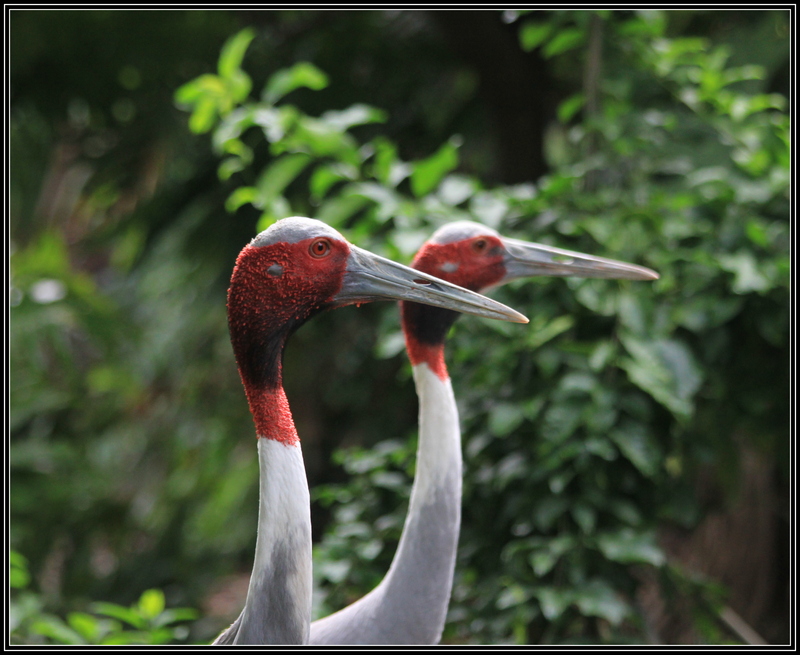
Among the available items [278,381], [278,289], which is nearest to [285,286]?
[278,289]

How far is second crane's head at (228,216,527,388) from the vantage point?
1251 millimetres

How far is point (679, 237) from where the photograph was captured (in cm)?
240

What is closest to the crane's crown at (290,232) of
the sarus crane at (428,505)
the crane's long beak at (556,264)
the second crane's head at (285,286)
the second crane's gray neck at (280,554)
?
the second crane's head at (285,286)

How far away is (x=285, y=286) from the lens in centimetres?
126

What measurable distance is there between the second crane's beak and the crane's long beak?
0.48 m

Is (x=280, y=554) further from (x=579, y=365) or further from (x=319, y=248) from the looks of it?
(x=579, y=365)

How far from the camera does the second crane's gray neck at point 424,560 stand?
157 cm

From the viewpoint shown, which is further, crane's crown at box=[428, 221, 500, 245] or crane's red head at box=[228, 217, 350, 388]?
crane's crown at box=[428, 221, 500, 245]

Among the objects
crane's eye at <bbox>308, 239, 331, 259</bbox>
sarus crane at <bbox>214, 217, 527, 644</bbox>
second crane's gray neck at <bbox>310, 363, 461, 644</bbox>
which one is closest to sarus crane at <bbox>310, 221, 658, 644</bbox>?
second crane's gray neck at <bbox>310, 363, 461, 644</bbox>

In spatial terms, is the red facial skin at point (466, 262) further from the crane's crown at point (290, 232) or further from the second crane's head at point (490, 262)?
the crane's crown at point (290, 232)

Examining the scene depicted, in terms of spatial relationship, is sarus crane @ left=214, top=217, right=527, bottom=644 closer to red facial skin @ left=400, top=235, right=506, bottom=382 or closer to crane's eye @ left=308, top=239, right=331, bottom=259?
crane's eye @ left=308, top=239, right=331, bottom=259

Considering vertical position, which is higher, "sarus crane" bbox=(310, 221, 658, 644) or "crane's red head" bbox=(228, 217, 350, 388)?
"crane's red head" bbox=(228, 217, 350, 388)
